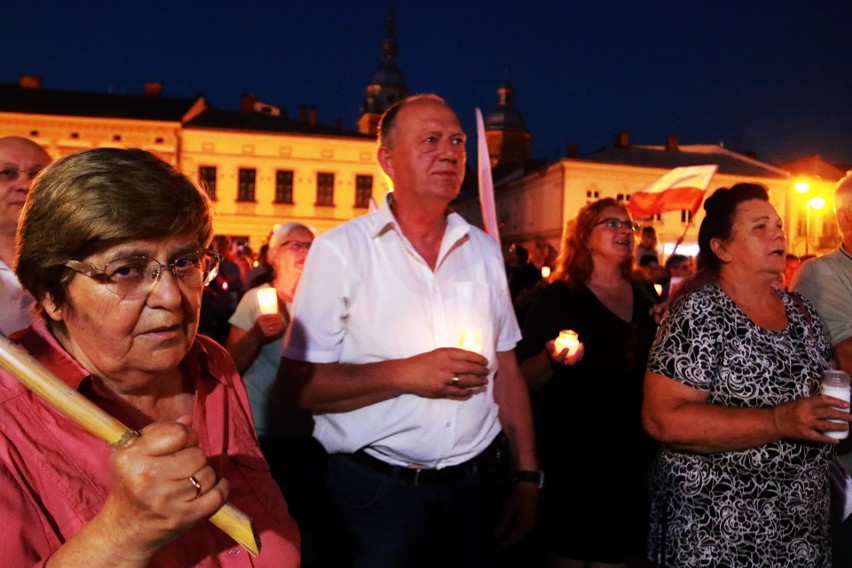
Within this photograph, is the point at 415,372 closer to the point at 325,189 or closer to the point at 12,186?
the point at 12,186

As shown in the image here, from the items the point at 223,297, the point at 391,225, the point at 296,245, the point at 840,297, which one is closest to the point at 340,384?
the point at 391,225

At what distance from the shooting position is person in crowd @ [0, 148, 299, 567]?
120 cm

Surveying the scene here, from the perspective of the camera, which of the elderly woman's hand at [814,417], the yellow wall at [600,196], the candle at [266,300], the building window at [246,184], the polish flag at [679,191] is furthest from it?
the yellow wall at [600,196]

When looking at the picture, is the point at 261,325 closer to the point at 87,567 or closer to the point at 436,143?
the point at 436,143

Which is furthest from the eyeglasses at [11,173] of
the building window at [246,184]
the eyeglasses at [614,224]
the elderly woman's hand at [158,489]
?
the building window at [246,184]

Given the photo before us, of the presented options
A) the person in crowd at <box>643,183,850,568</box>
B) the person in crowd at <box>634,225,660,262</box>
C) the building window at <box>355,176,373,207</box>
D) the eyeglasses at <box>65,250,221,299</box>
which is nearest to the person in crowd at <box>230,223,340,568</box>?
the person in crowd at <box>643,183,850,568</box>

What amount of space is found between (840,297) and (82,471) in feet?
11.2

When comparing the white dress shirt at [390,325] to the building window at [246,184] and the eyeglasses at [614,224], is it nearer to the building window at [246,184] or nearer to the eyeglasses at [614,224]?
the eyeglasses at [614,224]

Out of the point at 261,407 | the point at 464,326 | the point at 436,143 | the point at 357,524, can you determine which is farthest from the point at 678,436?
the point at 261,407

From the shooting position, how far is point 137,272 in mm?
1565

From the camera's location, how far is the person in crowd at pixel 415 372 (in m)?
2.59

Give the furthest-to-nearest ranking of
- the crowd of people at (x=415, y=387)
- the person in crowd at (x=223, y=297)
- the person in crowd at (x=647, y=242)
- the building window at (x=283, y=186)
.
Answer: the building window at (x=283, y=186) → the person in crowd at (x=647, y=242) → the person in crowd at (x=223, y=297) → the crowd of people at (x=415, y=387)

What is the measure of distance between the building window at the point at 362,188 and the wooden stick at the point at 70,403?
1439 inches

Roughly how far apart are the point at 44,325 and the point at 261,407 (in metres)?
2.85
